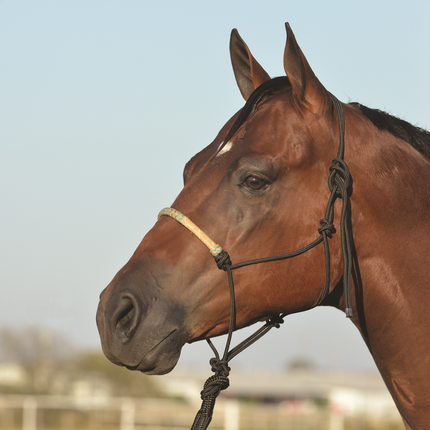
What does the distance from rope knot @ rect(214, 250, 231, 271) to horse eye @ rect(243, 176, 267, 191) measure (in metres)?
0.33

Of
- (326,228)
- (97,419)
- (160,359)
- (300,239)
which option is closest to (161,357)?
(160,359)

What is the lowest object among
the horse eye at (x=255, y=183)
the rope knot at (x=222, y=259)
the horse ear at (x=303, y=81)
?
the rope knot at (x=222, y=259)

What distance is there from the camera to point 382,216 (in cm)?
257

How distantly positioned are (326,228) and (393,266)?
0.37m

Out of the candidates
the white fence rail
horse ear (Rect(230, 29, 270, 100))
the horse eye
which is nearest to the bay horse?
the horse eye

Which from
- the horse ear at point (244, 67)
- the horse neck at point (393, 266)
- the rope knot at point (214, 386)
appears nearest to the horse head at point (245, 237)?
the horse neck at point (393, 266)

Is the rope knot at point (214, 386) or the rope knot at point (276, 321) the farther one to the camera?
the rope knot at point (276, 321)

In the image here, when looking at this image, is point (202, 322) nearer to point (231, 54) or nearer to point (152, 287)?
point (152, 287)

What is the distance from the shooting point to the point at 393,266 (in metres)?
2.56

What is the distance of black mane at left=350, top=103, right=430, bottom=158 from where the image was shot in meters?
2.77

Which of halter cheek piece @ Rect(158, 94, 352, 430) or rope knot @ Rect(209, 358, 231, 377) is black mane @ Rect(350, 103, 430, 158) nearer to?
halter cheek piece @ Rect(158, 94, 352, 430)

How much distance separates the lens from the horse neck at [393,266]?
252 cm

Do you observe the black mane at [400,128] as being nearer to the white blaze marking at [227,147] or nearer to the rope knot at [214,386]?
the white blaze marking at [227,147]

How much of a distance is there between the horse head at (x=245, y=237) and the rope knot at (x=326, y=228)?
36 millimetres
